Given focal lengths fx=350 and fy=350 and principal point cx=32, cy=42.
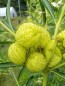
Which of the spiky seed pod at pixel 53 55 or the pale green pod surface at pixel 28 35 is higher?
the pale green pod surface at pixel 28 35

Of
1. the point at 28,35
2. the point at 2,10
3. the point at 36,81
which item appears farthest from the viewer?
the point at 2,10

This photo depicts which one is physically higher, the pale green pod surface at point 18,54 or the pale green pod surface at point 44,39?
the pale green pod surface at point 44,39

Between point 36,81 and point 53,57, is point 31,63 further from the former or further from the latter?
point 36,81

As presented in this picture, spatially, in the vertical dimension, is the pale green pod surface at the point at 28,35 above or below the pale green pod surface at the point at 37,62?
above

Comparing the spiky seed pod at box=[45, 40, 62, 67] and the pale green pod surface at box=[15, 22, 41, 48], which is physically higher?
the pale green pod surface at box=[15, 22, 41, 48]

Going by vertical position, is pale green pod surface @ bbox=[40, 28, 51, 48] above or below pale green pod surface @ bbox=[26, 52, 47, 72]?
above

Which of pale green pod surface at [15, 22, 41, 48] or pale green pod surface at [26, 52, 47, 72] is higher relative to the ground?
pale green pod surface at [15, 22, 41, 48]

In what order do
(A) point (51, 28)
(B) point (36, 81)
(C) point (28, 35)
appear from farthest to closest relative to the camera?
(B) point (36, 81), (A) point (51, 28), (C) point (28, 35)

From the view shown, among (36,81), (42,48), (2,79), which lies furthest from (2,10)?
(42,48)
